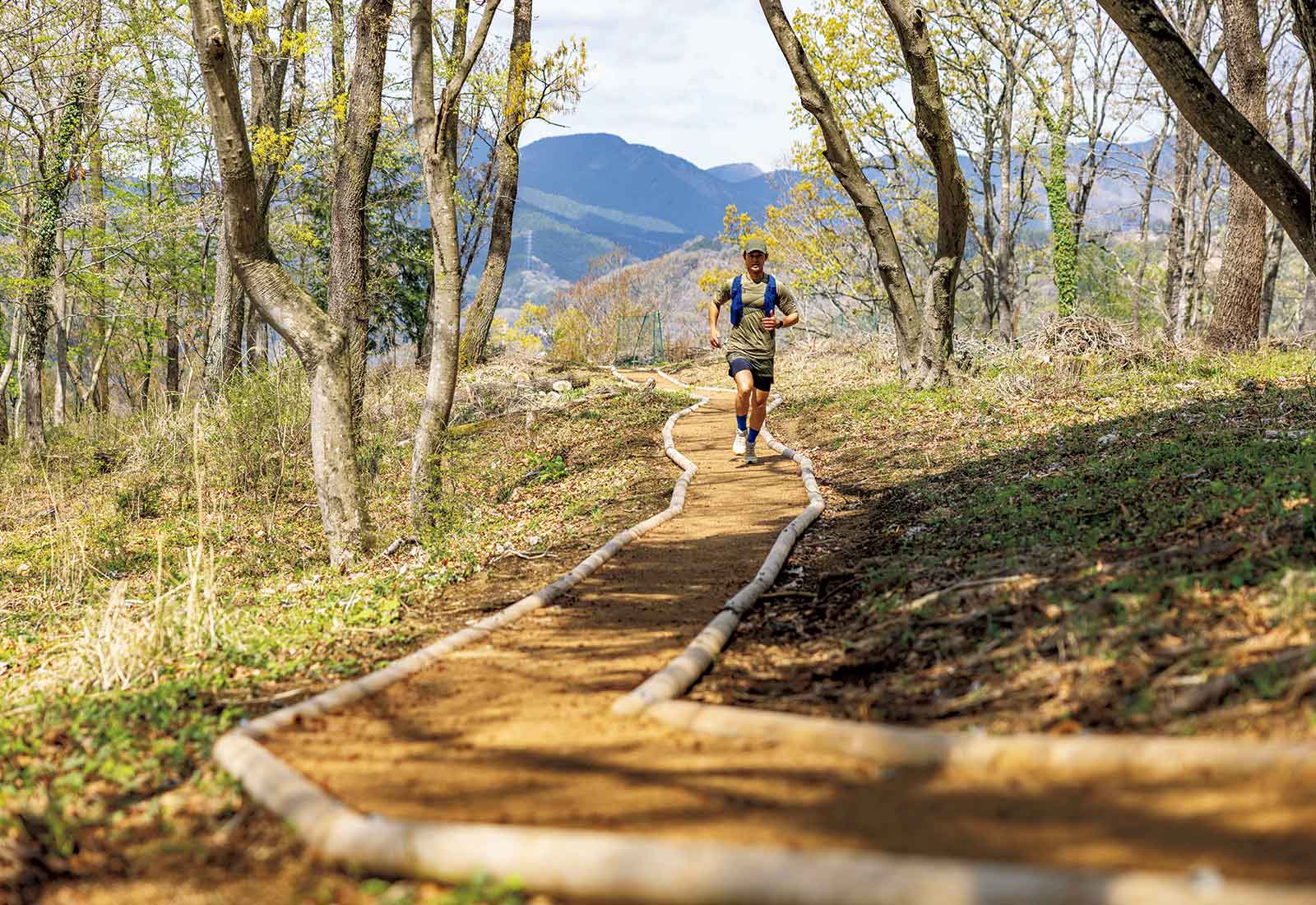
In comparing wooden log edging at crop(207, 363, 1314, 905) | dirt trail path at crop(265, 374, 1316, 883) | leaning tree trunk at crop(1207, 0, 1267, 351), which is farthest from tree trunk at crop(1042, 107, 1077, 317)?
wooden log edging at crop(207, 363, 1314, 905)

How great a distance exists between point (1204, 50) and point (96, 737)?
28384 millimetres

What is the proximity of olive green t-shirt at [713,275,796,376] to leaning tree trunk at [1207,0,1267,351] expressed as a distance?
7.44 metres

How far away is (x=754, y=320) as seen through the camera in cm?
971

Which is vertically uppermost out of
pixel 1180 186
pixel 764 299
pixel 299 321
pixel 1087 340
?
pixel 1180 186

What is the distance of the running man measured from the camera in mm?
9688

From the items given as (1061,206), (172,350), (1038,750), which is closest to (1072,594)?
(1038,750)

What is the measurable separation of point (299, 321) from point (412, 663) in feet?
13.3

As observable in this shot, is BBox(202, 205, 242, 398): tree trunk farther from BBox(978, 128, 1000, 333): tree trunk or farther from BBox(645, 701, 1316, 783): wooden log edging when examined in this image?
BBox(978, 128, 1000, 333): tree trunk

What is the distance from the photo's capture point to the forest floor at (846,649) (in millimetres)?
2557

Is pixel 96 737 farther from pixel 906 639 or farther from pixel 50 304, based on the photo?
pixel 50 304

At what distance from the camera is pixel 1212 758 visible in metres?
2.47

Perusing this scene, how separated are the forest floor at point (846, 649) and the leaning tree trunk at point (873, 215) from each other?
181 inches

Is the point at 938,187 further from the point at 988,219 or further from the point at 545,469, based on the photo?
the point at 988,219

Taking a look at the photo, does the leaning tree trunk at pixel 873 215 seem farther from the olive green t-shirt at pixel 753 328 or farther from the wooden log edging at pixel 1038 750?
the wooden log edging at pixel 1038 750
